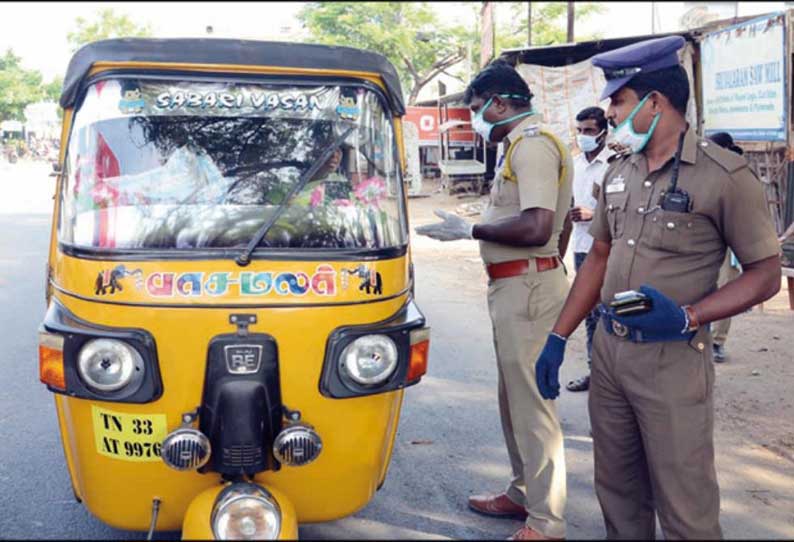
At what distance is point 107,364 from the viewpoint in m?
2.86

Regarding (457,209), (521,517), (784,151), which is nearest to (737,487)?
(521,517)

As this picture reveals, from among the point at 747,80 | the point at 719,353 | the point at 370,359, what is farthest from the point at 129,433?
the point at 747,80

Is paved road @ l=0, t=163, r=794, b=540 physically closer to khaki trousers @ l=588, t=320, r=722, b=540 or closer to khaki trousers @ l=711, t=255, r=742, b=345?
khaki trousers @ l=588, t=320, r=722, b=540

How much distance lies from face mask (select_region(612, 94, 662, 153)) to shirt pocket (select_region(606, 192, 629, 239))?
6.6 inches

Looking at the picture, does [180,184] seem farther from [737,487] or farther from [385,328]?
[737,487]

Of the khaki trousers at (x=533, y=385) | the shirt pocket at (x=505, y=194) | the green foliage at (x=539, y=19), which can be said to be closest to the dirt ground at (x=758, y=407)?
the khaki trousers at (x=533, y=385)

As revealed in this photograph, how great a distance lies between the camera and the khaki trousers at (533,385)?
339 centimetres

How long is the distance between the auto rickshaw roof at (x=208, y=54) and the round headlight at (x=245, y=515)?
163 centimetres

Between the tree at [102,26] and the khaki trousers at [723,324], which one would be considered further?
the tree at [102,26]

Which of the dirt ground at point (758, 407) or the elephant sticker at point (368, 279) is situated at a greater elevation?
the elephant sticker at point (368, 279)

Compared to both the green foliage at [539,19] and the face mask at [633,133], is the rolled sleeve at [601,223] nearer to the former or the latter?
the face mask at [633,133]

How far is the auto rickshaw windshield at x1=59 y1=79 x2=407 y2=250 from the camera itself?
314cm

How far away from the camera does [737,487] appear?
439 centimetres

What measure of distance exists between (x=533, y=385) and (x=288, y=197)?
4.07ft
